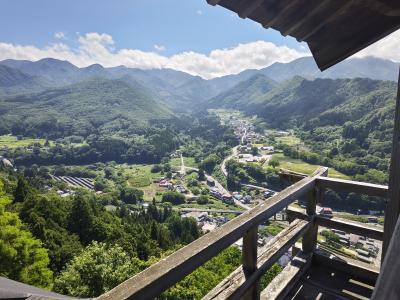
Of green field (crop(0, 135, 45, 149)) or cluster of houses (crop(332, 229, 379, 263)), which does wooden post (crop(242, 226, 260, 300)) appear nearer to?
cluster of houses (crop(332, 229, 379, 263))

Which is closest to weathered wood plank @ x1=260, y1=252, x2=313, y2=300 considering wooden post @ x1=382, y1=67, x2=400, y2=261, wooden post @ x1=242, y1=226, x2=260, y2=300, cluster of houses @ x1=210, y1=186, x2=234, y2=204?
wooden post @ x1=242, y1=226, x2=260, y2=300

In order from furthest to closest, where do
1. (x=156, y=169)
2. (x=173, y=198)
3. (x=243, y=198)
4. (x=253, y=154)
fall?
(x=253, y=154) → (x=156, y=169) → (x=173, y=198) → (x=243, y=198)

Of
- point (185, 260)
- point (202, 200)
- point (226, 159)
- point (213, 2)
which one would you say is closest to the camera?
point (185, 260)

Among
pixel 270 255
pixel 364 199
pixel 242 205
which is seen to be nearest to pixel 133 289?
pixel 270 255

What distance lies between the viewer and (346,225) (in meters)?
3.39

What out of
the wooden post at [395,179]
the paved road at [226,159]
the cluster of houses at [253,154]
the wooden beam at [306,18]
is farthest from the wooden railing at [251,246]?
the cluster of houses at [253,154]

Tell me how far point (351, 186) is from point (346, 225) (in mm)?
443

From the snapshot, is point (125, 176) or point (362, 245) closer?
point (362, 245)

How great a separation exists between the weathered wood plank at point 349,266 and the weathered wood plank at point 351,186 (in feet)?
2.77

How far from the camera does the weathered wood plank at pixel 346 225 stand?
324cm

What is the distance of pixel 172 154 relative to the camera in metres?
128

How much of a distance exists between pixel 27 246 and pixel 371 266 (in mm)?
14079

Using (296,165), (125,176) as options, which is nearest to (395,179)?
(296,165)

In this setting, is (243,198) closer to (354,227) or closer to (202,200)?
(202,200)
